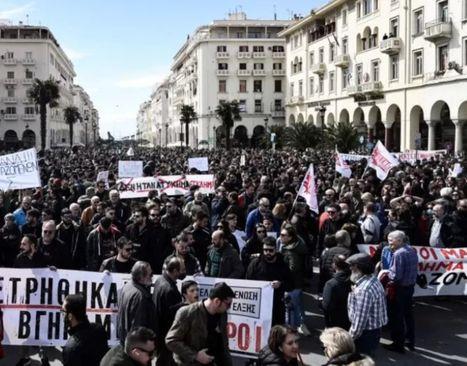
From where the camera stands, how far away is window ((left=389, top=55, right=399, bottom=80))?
44.3 m

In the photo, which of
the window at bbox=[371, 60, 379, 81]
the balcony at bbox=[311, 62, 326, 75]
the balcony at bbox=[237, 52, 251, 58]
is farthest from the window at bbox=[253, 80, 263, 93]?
the window at bbox=[371, 60, 379, 81]

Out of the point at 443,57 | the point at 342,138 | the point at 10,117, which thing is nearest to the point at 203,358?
the point at 342,138

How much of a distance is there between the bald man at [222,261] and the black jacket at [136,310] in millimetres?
2261

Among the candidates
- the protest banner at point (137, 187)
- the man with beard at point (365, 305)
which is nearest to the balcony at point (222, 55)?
the protest banner at point (137, 187)

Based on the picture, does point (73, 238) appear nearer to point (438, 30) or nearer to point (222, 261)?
point (222, 261)

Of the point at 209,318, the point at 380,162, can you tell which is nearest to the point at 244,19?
the point at 380,162

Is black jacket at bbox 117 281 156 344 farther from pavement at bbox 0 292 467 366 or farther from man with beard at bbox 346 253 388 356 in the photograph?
pavement at bbox 0 292 467 366

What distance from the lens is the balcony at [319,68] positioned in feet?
189

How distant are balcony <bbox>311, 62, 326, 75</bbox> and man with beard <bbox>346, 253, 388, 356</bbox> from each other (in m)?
52.7

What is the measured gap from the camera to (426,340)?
9117mm

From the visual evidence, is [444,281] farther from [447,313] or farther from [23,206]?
[23,206]

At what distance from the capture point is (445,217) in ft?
35.8

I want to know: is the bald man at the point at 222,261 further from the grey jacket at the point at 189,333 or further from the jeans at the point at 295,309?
the grey jacket at the point at 189,333

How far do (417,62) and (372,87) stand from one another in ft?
19.3
